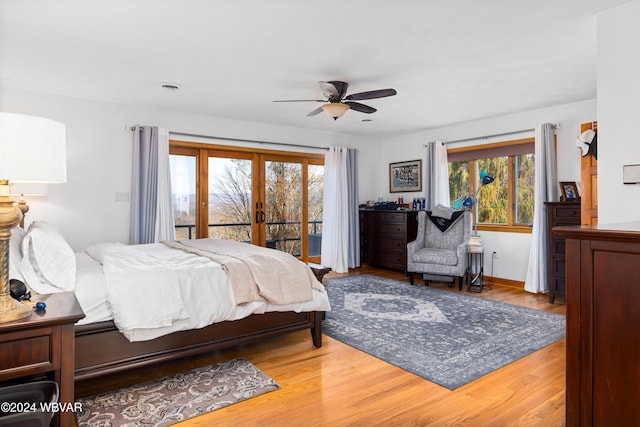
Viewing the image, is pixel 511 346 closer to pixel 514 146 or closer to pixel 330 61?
pixel 330 61

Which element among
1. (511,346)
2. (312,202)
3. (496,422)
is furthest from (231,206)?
(496,422)

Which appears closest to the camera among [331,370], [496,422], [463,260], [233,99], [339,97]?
[496,422]

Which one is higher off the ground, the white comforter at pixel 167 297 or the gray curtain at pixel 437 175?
the gray curtain at pixel 437 175

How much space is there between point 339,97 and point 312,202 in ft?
9.87

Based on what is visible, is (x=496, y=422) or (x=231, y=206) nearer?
(x=496, y=422)

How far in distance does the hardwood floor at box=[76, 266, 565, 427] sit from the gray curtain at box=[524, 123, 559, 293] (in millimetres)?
1945

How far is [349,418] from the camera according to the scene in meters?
2.22

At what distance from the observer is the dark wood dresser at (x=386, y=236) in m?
6.35

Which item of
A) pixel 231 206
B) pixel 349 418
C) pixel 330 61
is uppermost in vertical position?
pixel 330 61

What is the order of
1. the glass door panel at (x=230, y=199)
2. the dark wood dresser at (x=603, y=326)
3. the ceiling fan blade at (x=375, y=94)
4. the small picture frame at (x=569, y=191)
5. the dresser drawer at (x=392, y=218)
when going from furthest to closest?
1. the dresser drawer at (x=392, y=218)
2. the glass door panel at (x=230, y=199)
3. the small picture frame at (x=569, y=191)
4. the ceiling fan blade at (x=375, y=94)
5. the dark wood dresser at (x=603, y=326)

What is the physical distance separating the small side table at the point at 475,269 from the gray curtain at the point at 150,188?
4.02 metres

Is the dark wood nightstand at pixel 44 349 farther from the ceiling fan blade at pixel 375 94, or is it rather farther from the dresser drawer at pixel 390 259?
the dresser drawer at pixel 390 259

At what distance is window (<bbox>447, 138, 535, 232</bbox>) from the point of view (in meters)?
5.51

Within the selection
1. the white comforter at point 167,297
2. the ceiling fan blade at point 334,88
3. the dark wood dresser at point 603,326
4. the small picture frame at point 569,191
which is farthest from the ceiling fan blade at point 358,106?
the dark wood dresser at point 603,326
